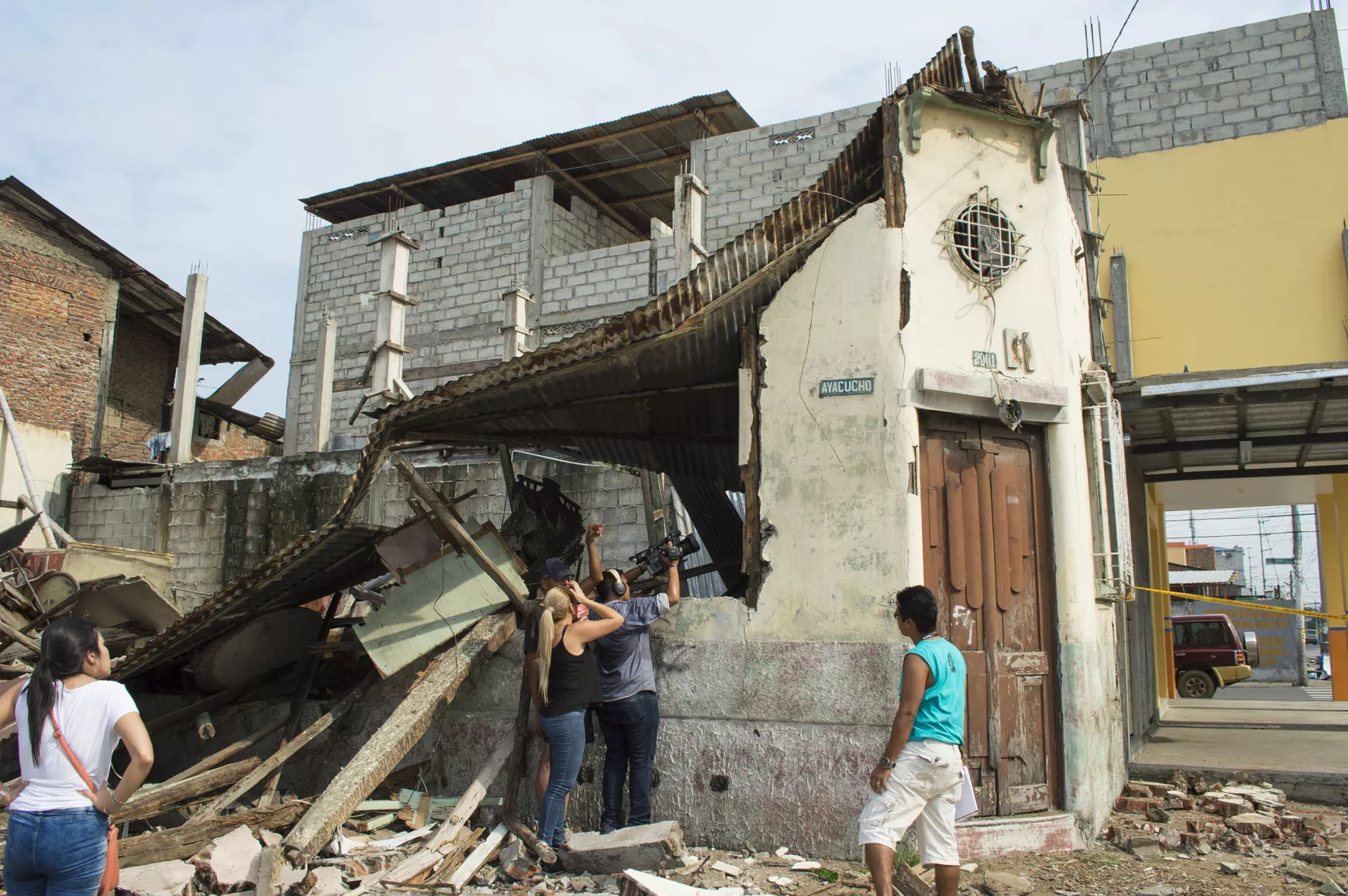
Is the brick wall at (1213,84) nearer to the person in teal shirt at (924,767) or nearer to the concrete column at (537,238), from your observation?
the concrete column at (537,238)

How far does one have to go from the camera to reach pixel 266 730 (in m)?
7.11

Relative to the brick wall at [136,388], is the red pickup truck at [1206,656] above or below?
below

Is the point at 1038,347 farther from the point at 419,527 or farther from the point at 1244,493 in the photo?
the point at 1244,493

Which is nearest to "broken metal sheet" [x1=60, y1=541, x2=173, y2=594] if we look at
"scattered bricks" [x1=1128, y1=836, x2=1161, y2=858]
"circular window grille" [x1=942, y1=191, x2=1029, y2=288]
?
"circular window grille" [x1=942, y1=191, x2=1029, y2=288]

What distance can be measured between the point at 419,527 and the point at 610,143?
50.8ft

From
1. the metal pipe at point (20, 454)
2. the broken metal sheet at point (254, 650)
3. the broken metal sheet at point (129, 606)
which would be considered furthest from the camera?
the metal pipe at point (20, 454)

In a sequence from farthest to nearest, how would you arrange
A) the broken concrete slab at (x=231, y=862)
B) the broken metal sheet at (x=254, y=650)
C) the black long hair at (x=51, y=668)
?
the broken metal sheet at (x=254, y=650), the broken concrete slab at (x=231, y=862), the black long hair at (x=51, y=668)

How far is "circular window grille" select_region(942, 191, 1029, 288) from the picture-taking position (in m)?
6.46

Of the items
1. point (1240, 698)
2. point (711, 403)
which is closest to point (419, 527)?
point (711, 403)

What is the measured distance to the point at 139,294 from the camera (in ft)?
68.6

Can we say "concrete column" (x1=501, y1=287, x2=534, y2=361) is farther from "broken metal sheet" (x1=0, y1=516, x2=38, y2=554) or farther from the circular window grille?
the circular window grille

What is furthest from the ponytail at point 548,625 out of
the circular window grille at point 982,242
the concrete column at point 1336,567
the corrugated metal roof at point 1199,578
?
the corrugated metal roof at point 1199,578

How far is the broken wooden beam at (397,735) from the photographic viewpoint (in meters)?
5.29

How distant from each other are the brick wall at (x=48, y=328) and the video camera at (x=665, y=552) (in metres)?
16.2
